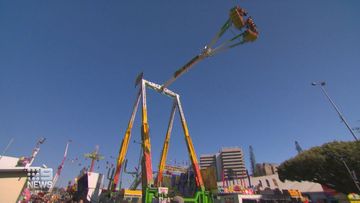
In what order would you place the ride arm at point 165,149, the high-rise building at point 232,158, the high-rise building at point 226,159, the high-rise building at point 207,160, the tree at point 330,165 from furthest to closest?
the high-rise building at point 207,160, the high-rise building at point 226,159, the high-rise building at point 232,158, the ride arm at point 165,149, the tree at point 330,165

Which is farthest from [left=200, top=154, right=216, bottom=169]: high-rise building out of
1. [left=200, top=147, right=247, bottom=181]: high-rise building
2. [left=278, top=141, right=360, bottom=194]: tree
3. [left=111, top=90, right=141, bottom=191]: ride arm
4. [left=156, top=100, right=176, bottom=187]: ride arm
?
[left=111, top=90, right=141, bottom=191]: ride arm

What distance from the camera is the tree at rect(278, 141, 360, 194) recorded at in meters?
33.8

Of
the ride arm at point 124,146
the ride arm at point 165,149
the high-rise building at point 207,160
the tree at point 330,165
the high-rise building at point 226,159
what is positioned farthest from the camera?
the high-rise building at point 207,160

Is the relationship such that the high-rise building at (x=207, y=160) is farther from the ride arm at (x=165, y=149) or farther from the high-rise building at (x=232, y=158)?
the ride arm at (x=165, y=149)

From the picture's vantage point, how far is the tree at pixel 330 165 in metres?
33.8

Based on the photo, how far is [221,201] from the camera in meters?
43.4

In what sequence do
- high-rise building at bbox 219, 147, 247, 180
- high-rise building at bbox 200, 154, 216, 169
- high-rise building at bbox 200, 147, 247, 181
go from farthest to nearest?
high-rise building at bbox 200, 154, 216, 169, high-rise building at bbox 200, 147, 247, 181, high-rise building at bbox 219, 147, 247, 180

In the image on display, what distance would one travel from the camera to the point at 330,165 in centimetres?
3669

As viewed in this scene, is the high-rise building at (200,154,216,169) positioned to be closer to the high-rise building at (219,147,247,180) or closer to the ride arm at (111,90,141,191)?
the high-rise building at (219,147,247,180)

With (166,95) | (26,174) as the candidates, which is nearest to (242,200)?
(166,95)

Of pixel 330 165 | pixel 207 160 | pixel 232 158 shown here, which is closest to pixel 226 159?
pixel 232 158

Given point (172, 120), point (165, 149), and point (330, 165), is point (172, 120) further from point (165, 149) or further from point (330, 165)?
point (330, 165)

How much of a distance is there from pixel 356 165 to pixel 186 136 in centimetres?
2714

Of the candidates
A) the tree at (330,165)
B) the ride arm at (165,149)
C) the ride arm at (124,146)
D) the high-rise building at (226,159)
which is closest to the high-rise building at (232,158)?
the high-rise building at (226,159)
